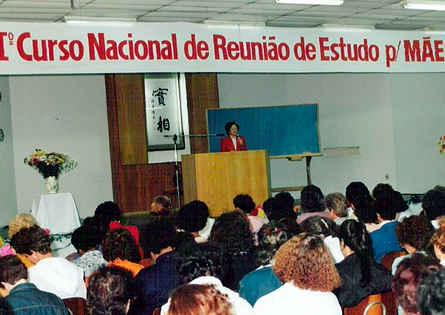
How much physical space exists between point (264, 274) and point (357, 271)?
1.56 feet

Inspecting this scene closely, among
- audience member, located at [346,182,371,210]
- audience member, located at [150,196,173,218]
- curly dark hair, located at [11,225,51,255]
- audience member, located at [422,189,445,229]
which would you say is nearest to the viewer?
curly dark hair, located at [11,225,51,255]

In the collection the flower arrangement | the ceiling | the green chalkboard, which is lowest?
the flower arrangement

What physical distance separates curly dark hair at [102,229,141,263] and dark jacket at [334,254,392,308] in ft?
4.05

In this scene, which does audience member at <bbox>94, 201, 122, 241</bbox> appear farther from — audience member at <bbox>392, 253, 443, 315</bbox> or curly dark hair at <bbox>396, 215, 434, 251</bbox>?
audience member at <bbox>392, 253, 443, 315</bbox>

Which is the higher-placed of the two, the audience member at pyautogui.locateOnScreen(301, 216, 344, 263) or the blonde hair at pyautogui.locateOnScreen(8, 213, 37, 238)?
the blonde hair at pyautogui.locateOnScreen(8, 213, 37, 238)

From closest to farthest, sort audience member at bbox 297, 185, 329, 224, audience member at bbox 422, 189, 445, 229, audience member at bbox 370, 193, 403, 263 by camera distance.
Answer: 1. audience member at bbox 370, 193, 403, 263
2. audience member at bbox 422, 189, 445, 229
3. audience member at bbox 297, 185, 329, 224

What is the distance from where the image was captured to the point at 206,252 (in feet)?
9.77

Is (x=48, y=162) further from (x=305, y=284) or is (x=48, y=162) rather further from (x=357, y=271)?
(x=305, y=284)

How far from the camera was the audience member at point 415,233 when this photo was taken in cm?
366

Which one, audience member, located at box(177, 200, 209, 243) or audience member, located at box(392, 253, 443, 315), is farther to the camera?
audience member, located at box(177, 200, 209, 243)

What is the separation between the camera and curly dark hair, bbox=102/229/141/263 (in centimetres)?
380

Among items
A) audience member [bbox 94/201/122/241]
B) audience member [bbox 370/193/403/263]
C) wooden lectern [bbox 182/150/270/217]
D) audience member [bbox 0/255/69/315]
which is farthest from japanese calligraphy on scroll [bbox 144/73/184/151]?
audience member [bbox 0/255/69/315]

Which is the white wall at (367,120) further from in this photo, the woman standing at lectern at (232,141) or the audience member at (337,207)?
the audience member at (337,207)

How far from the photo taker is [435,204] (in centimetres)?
489
